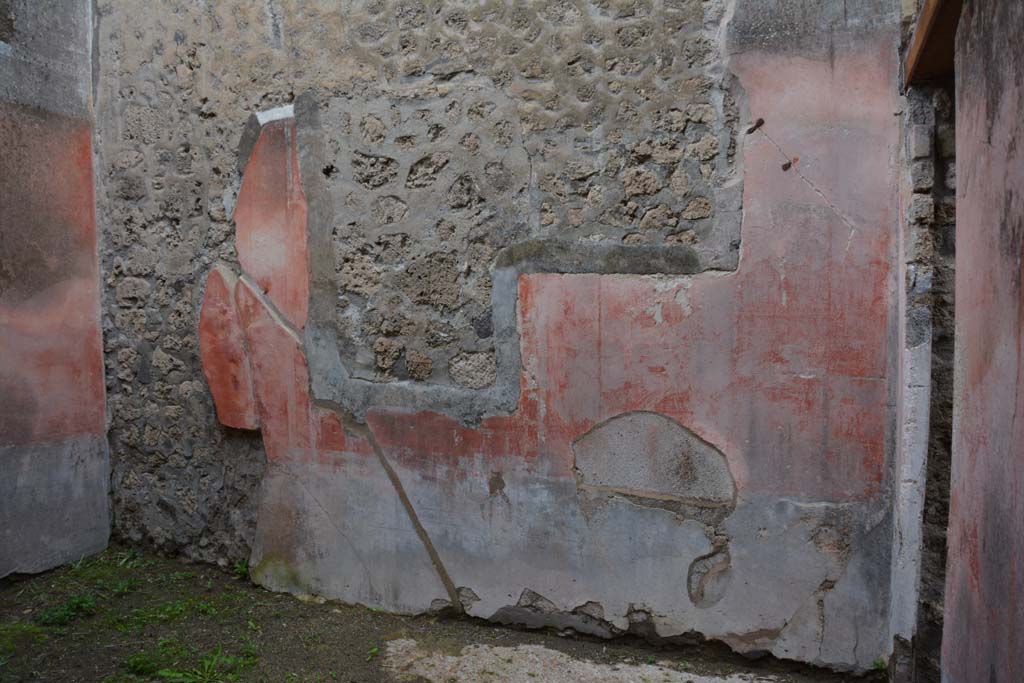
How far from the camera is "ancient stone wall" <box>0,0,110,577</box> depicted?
10.7ft

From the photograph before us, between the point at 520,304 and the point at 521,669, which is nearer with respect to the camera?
the point at 521,669

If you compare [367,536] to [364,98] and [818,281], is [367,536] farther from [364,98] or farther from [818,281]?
[818,281]

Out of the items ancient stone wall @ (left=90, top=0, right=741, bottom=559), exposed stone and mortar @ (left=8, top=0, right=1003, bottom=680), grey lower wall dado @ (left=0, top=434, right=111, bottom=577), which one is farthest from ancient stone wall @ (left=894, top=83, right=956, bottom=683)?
grey lower wall dado @ (left=0, top=434, right=111, bottom=577)

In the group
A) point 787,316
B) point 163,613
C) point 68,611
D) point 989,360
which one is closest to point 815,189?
point 787,316

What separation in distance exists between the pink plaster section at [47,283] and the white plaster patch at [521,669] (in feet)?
6.29

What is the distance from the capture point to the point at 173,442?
11.4 feet

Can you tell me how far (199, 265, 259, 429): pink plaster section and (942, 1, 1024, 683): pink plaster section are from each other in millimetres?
2627

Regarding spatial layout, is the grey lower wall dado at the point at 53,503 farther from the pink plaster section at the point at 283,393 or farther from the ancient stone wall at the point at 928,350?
the ancient stone wall at the point at 928,350

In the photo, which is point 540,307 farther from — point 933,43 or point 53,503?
point 53,503

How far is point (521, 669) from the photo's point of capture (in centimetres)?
259

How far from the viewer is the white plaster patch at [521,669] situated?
249 centimetres

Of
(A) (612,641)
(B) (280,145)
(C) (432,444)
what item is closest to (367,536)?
(C) (432,444)

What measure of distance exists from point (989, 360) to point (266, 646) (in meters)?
2.51

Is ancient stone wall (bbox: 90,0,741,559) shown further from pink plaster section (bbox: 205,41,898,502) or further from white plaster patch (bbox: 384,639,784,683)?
white plaster patch (bbox: 384,639,784,683)
